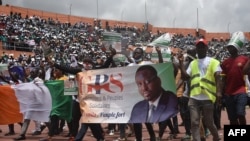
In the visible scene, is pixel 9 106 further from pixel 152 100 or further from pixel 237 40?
pixel 237 40

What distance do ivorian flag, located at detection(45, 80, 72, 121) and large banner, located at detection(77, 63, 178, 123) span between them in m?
1.30

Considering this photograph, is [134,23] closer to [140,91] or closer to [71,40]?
[71,40]

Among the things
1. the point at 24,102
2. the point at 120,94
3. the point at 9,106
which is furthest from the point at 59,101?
the point at 120,94

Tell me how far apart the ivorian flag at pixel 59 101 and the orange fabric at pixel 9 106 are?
1.07 m

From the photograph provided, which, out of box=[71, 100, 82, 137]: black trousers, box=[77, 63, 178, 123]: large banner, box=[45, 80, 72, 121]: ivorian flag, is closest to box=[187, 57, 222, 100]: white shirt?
box=[77, 63, 178, 123]: large banner

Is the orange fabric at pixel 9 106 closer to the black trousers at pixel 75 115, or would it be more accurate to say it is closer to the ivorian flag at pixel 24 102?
the ivorian flag at pixel 24 102

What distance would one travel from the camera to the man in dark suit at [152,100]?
8836mm

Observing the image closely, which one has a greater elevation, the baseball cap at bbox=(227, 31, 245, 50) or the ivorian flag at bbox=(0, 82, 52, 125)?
the baseball cap at bbox=(227, 31, 245, 50)

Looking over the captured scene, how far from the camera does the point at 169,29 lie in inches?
2562

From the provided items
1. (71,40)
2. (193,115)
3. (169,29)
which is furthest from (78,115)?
(169,29)

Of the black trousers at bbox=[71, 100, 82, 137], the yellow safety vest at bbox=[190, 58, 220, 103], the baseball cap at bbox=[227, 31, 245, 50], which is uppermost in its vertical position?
the baseball cap at bbox=[227, 31, 245, 50]

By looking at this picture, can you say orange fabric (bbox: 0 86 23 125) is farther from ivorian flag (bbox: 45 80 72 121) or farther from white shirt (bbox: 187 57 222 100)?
white shirt (bbox: 187 57 222 100)

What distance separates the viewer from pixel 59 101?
11242mm

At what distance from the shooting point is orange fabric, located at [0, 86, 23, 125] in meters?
11.9
